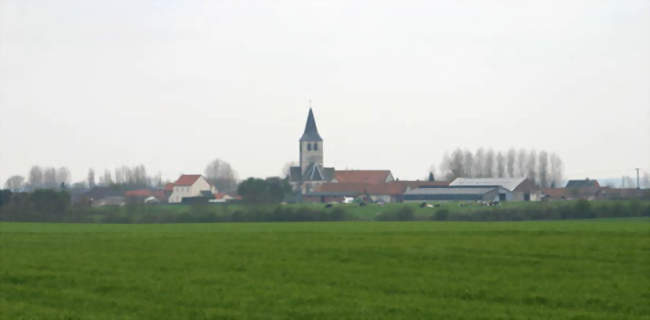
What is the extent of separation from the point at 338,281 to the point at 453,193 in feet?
410

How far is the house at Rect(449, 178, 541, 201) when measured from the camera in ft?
480

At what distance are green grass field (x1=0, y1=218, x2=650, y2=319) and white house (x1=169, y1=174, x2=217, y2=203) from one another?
145 meters

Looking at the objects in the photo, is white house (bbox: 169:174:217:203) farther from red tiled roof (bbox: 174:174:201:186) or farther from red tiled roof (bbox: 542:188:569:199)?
red tiled roof (bbox: 542:188:569:199)

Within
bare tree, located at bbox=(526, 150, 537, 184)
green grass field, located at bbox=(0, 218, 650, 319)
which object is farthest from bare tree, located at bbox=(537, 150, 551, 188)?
green grass field, located at bbox=(0, 218, 650, 319)

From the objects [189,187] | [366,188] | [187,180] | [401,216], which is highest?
[187,180]

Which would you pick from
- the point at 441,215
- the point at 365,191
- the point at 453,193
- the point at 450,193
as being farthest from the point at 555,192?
the point at 441,215

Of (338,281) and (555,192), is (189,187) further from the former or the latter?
(338,281)

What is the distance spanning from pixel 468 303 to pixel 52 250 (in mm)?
20830

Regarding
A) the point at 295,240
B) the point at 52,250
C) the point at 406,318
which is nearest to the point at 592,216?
the point at 295,240

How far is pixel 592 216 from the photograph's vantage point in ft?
251

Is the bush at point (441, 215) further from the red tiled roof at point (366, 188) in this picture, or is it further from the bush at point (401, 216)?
the red tiled roof at point (366, 188)

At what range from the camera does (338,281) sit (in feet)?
74.7

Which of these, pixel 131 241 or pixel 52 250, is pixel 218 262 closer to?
pixel 52 250

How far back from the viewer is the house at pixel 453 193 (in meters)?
141
